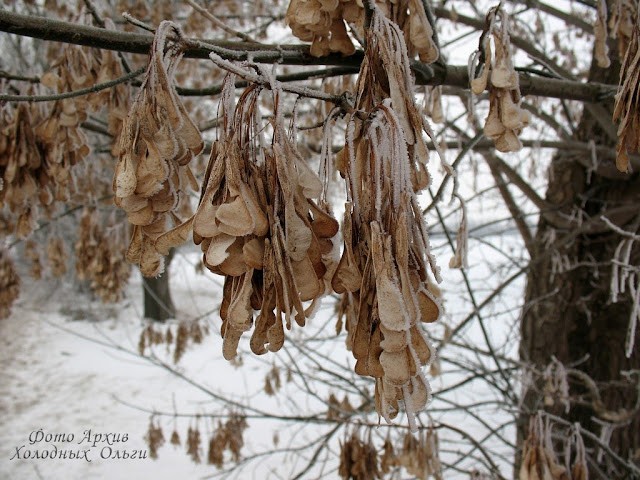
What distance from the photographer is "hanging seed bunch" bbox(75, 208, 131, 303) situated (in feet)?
8.07

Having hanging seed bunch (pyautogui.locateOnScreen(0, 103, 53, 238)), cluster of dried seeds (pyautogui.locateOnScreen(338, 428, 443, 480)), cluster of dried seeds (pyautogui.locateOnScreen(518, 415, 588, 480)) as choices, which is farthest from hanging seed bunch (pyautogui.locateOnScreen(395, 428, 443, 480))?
hanging seed bunch (pyautogui.locateOnScreen(0, 103, 53, 238))

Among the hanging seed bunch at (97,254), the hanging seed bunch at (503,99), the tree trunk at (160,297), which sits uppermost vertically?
the tree trunk at (160,297)

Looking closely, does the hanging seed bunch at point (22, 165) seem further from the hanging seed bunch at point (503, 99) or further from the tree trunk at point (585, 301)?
the tree trunk at point (585, 301)

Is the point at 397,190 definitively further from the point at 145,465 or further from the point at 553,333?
the point at 145,465

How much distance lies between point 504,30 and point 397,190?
0.64m

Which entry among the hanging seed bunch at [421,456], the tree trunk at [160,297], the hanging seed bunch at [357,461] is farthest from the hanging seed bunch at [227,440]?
the tree trunk at [160,297]

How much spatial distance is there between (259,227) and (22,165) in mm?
956

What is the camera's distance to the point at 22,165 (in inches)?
44.4

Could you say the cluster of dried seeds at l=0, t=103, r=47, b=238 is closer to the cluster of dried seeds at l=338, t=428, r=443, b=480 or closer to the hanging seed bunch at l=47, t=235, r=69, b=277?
the cluster of dried seeds at l=338, t=428, r=443, b=480

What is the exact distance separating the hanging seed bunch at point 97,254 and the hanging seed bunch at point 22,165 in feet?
4.23

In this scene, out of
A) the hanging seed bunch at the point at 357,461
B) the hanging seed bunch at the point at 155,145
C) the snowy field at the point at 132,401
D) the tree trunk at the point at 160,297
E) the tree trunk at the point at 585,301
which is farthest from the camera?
the tree trunk at the point at 160,297

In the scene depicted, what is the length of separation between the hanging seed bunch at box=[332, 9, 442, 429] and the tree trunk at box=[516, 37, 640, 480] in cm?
209

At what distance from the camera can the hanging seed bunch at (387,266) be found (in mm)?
462

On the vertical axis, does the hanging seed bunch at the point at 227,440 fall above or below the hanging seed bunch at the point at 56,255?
below
